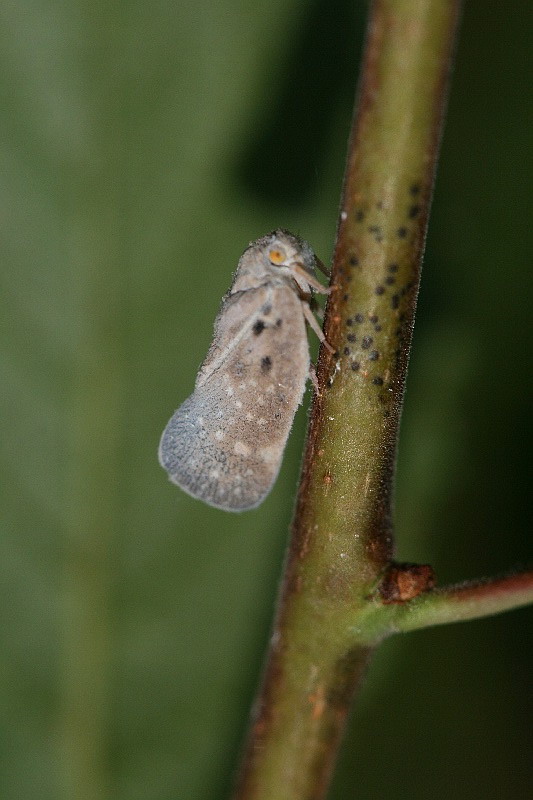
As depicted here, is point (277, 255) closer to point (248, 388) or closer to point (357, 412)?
point (248, 388)

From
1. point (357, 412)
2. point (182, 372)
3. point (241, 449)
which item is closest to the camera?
point (357, 412)

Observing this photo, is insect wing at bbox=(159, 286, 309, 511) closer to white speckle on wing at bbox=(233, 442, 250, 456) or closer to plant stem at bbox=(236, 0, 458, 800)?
white speckle on wing at bbox=(233, 442, 250, 456)

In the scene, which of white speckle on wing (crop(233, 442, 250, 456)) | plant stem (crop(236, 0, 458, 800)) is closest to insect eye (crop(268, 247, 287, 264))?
white speckle on wing (crop(233, 442, 250, 456))

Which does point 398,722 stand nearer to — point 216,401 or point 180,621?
point 180,621

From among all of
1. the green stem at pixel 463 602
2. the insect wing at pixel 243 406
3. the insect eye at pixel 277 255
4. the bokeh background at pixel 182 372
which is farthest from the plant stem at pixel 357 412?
the bokeh background at pixel 182 372

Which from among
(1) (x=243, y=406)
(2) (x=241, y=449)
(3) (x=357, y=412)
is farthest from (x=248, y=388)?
(3) (x=357, y=412)

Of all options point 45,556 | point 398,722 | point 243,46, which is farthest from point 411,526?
point 243,46

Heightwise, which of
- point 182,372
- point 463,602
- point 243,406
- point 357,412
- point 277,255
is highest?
point 277,255

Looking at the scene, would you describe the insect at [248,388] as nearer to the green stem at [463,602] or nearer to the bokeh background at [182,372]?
the bokeh background at [182,372]
